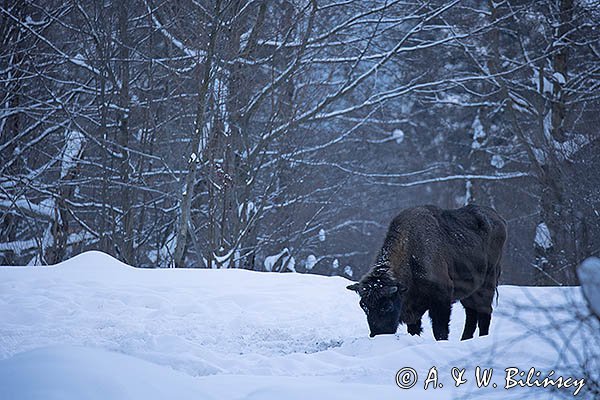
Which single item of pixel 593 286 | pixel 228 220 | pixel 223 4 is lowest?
pixel 593 286

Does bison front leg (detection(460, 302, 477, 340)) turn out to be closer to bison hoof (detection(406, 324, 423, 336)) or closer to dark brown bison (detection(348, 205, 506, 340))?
dark brown bison (detection(348, 205, 506, 340))

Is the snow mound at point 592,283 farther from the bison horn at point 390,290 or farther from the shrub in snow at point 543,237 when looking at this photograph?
the shrub in snow at point 543,237

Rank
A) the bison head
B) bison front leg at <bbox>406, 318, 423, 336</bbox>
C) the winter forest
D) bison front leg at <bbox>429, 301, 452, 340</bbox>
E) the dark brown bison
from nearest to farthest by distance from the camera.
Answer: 1. the bison head
2. the dark brown bison
3. bison front leg at <bbox>429, 301, 452, 340</bbox>
4. bison front leg at <bbox>406, 318, 423, 336</bbox>
5. the winter forest

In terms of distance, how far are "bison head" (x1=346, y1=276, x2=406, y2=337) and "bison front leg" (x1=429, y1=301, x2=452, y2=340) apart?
0.71 metres

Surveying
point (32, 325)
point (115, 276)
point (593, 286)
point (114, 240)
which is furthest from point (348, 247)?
point (593, 286)

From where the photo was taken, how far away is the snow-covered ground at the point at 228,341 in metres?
3.46

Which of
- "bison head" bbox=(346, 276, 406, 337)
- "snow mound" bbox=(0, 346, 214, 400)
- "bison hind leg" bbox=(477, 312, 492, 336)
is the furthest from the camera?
"bison hind leg" bbox=(477, 312, 492, 336)

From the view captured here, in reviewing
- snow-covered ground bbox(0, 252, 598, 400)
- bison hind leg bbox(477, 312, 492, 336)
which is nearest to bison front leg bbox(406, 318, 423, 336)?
snow-covered ground bbox(0, 252, 598, 400)

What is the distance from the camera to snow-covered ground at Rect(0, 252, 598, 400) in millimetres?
3465

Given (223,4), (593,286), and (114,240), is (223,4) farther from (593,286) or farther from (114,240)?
(593,286)

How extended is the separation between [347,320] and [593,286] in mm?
5685

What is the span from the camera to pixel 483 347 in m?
5.44

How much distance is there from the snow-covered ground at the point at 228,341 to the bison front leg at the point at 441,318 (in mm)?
569

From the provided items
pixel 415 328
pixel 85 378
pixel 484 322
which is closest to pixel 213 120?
pixel 484 322
